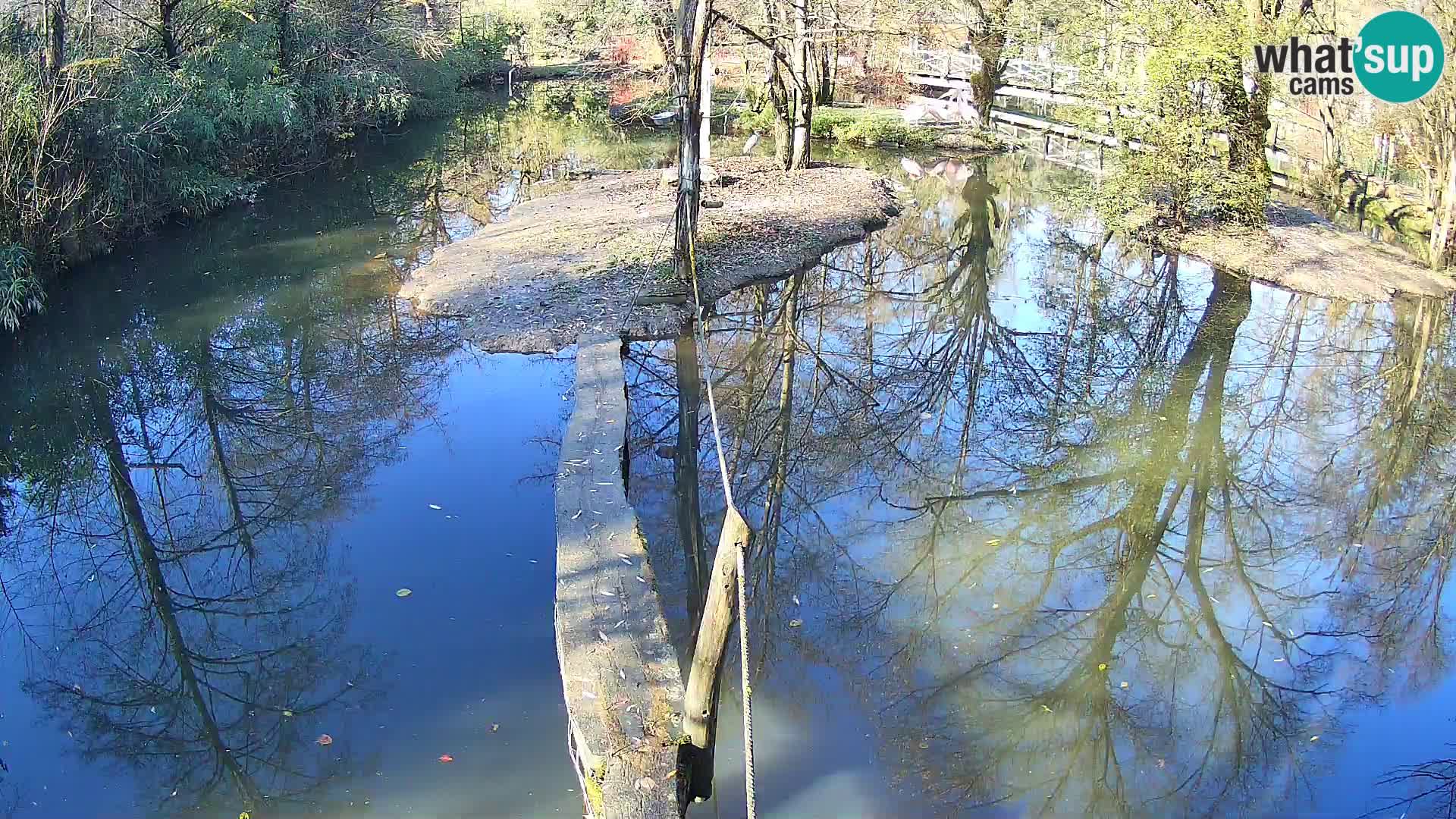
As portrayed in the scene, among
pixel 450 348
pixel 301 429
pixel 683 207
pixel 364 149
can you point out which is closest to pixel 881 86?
pixel 364 149

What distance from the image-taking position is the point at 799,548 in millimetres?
7445

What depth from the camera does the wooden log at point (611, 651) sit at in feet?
15.0

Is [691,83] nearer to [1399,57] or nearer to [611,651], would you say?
[611,651]

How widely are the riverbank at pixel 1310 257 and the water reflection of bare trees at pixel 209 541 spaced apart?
10.8 m

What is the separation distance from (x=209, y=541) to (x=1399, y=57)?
15.9 m

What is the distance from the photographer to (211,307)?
494 inches

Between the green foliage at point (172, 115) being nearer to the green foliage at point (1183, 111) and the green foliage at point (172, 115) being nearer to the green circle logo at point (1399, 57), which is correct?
the green foliage at point (1183, 111)

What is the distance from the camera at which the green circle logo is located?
1352 centimetres

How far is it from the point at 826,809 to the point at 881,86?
26.7 metres

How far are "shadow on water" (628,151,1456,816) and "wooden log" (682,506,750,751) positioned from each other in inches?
21.4

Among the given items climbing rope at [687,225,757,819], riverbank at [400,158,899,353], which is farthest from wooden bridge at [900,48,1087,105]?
climbing rope at [687,225,757,819]

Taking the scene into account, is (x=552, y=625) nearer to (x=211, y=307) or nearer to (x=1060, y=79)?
(x=211, y=307)

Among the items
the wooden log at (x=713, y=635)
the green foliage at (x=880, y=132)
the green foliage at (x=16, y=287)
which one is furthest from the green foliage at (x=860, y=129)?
the wooden log at (x=713, y=635)

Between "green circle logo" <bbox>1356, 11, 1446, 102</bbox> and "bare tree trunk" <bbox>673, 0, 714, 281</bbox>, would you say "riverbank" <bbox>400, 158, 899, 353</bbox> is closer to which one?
"bare tree trunk" <bbox>673, 0, 714, 281</bbox>
